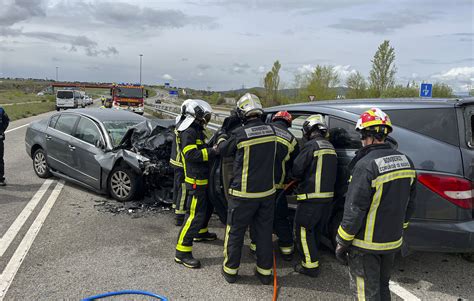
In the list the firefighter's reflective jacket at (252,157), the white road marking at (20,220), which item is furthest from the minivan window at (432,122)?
the white road marking at (20,220)

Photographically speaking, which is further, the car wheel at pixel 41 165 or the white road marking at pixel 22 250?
the car wheel at pixel 41 165

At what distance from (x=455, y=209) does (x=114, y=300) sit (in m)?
3.12

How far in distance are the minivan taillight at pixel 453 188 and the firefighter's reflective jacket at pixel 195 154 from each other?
82.8 inches

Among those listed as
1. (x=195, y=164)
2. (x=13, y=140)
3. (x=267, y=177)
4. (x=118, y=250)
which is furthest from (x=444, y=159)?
(x=13, y=140)

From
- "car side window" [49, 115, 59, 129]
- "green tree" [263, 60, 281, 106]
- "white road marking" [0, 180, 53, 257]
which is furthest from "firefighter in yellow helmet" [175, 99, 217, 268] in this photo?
"green tree" [263, 60, 281, 106]

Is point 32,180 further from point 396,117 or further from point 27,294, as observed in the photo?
point 396,117

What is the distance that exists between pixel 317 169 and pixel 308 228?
0.64 meters

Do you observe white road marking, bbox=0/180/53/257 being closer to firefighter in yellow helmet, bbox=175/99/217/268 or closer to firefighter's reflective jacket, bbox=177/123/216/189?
firefighter in yellow helmet, bbox=175/99/217/268

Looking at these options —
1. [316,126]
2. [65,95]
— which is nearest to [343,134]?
[316,126]

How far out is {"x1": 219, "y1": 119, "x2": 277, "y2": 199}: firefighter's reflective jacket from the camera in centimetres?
354

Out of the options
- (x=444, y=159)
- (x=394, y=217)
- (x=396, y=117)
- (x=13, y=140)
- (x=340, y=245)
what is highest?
(x=396, y=117)

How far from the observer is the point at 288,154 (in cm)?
407

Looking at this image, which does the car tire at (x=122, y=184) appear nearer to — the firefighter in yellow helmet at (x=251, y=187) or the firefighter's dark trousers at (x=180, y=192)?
the firefighter's dark trousers at (x=180, y=192)

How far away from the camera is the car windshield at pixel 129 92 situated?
26656 mm
